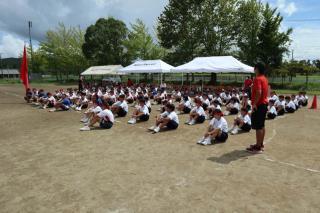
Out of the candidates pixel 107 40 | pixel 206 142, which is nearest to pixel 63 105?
pixel 206 142

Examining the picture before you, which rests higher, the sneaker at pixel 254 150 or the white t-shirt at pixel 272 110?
the white t-shirt at pixel 272 110

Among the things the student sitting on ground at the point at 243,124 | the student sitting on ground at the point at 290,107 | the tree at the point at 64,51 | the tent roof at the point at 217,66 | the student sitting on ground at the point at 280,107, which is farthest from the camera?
the tree at the point at 64,51

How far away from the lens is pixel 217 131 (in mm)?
8383

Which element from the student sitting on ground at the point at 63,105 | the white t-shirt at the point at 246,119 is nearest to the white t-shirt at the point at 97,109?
the white t-shirt at the point at 246,119

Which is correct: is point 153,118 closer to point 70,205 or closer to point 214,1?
point 70,205

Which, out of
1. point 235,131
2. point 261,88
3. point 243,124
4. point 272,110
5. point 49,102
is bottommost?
point 235,131

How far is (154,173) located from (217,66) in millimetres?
16930

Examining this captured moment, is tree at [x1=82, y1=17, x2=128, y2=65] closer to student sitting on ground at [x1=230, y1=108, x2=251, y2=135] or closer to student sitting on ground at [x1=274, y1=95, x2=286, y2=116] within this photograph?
student sitting on ground at [x1=274, y1=95, x2=286, y2=116]

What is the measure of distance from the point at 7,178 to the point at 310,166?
6.37 m

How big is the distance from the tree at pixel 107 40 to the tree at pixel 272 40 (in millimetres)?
26844

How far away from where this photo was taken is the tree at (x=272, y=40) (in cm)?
3234

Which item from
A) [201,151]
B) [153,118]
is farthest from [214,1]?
[201,151]

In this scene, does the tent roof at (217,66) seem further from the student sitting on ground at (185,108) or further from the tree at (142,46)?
the tree at (142,46)

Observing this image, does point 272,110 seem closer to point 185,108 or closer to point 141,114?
point 185,108
